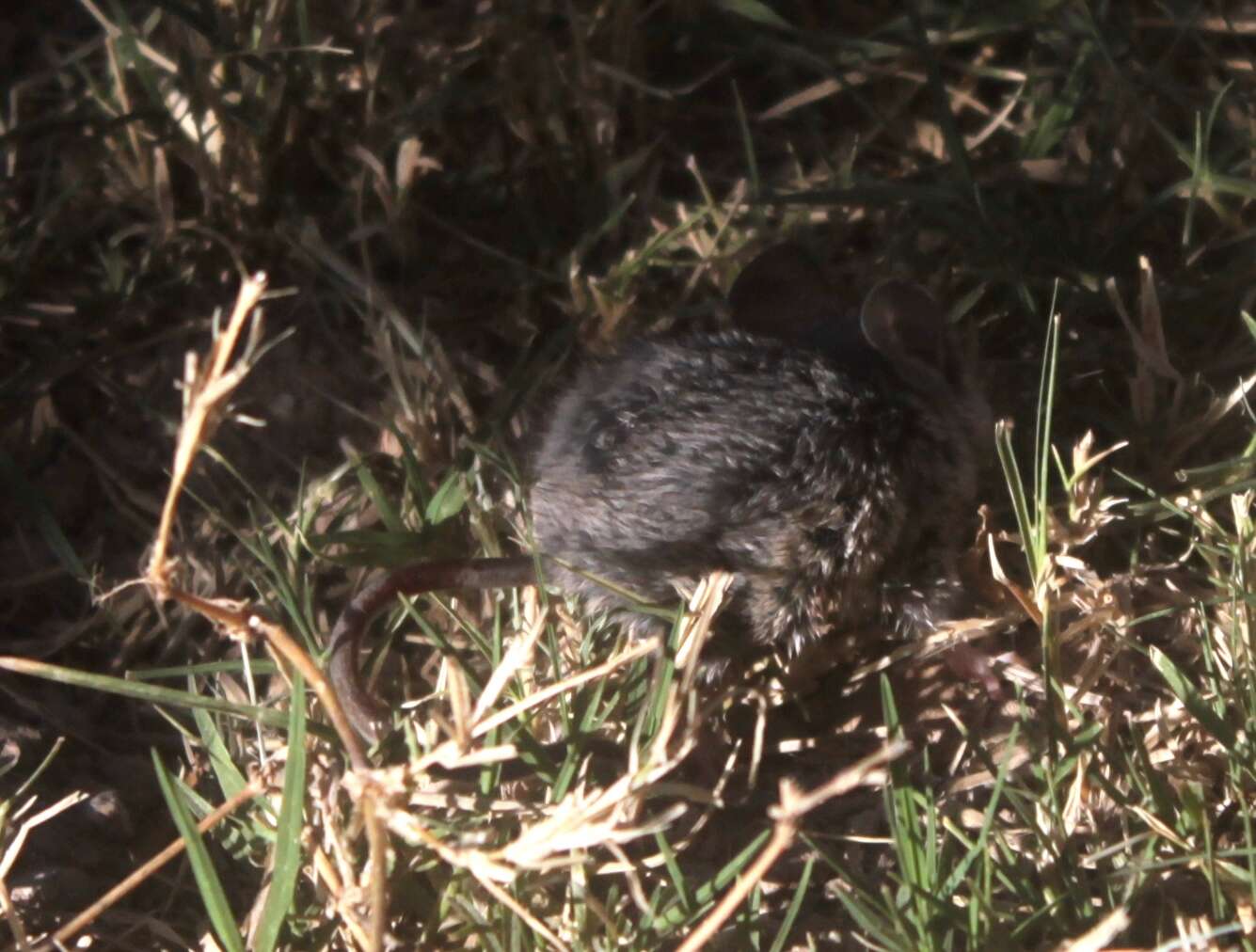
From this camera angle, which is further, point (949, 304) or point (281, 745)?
point (949, 304)

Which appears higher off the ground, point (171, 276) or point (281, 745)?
point (171, 276)

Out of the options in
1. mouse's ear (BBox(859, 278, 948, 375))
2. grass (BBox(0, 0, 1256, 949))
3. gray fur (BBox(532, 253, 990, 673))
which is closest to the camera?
grass (BBox(0, 0, 1256, 949))

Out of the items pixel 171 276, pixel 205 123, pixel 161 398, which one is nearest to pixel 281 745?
pixel 161 398

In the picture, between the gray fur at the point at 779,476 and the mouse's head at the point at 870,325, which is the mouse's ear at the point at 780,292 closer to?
the mouse's head at the point at 870,325

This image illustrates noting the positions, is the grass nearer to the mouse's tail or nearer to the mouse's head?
the mouse's tail

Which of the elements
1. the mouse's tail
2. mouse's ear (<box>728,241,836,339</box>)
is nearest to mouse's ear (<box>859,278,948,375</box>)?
mouse's ear (<box>728,241,836,339</box>)

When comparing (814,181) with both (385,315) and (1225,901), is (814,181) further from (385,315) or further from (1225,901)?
(1225,901)

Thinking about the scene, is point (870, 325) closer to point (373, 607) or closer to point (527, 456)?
point (527, 456)

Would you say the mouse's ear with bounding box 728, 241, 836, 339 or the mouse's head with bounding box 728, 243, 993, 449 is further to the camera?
the mouse's ear with bounding box 728, 241, 836, 339
